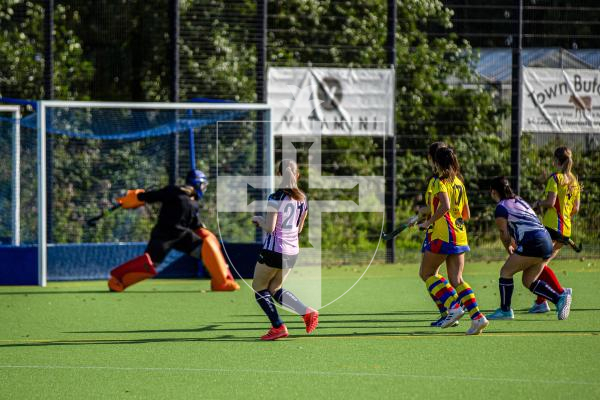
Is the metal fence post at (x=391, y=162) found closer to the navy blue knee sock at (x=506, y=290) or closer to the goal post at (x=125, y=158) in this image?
the goal post at (x=125, y=158)

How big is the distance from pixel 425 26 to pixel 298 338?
1113 cm

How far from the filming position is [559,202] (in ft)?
39.1

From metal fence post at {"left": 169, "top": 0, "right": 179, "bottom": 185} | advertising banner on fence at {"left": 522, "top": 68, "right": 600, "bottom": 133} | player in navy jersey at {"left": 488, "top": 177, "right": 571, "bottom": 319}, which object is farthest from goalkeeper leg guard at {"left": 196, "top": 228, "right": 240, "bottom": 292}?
advertising banner on fence at {"left": 522, "top": 68, "right": 600, "bottom": 133}

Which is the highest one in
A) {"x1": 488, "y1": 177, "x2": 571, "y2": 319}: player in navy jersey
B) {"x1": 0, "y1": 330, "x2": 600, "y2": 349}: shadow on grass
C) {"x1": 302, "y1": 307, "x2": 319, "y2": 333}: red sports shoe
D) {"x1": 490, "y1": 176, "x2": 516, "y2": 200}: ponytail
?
{"x1": 490, "y1": 176, "x2": 516, "y2": 200}: ponytail

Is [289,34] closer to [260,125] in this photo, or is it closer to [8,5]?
[260,125]

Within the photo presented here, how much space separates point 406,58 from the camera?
1891 centimetres

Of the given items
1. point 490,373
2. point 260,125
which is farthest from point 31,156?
point 490,373

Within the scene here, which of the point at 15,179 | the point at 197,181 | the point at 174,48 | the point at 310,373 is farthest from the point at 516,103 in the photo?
the point at 310,373

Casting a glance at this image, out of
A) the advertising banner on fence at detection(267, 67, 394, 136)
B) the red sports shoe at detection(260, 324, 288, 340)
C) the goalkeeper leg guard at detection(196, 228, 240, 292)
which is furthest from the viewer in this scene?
the advertising banner on fence at detection(267, 67, 394, 136)

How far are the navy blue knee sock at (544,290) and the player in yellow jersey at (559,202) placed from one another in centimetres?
53

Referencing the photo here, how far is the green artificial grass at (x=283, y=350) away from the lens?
7.33 meters

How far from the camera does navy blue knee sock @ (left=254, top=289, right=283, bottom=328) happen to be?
959 centimetres

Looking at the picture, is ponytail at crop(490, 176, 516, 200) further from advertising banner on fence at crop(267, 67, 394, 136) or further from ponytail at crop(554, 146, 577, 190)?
advertising banner on fence at crop(267, 67, 394, 136)

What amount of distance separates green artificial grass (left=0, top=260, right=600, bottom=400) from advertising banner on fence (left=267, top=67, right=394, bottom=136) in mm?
4513
